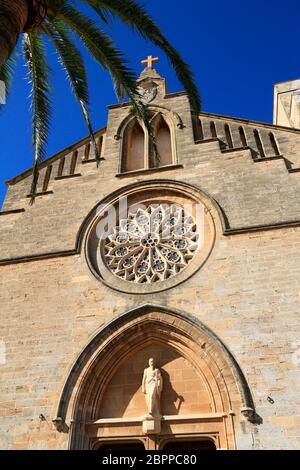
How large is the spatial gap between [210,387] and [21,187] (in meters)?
8.11

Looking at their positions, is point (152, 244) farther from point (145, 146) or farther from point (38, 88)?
point (38, 88)

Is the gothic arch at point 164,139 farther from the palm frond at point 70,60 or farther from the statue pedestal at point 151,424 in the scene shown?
the statue pedestal at point 151,424

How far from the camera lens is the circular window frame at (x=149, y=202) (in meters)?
9.66

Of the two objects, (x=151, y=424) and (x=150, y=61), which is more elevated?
(x=150, y=61)

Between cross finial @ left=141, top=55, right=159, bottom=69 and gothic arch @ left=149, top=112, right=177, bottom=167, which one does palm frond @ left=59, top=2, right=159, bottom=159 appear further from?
cross finial @ left=141, top=55, right=159, bottom=69

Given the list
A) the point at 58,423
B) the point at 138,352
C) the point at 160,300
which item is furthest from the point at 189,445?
the point at 160,300

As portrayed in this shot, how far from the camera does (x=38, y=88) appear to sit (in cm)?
703

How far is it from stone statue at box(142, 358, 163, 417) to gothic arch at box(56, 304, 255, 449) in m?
0.34

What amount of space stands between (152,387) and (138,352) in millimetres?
1046

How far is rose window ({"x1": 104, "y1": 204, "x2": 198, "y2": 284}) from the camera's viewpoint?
10.1 meters

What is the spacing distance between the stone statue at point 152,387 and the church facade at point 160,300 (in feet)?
0.09

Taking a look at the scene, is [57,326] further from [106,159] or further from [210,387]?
[106,159]

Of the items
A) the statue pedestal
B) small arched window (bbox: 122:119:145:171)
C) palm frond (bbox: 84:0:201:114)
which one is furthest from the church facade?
palm frond (bbox: 84:0:201:114)

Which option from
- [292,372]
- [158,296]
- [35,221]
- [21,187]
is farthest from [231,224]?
[21,187]
